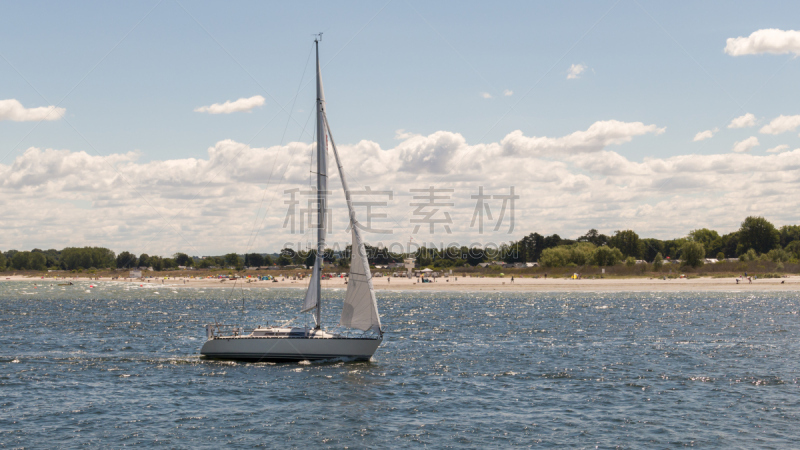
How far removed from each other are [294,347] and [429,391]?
32.3ft

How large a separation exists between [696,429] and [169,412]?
897 inches

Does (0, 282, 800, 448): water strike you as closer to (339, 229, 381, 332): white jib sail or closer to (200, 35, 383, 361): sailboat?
(200, 35, 383, 361): sailboat

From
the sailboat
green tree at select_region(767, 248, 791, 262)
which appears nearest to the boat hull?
the sailboat

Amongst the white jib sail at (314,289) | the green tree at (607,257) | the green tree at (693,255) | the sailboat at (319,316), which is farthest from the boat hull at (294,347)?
the green tree at (607,257)

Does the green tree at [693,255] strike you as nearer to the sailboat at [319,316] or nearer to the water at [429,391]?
the water at [429,391]

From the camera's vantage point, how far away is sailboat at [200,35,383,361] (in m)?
36.5

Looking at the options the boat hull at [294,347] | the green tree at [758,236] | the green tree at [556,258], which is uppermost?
the green tree at [758,236]

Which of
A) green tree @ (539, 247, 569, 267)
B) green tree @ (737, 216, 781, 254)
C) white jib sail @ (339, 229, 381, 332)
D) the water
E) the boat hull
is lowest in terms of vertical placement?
the water

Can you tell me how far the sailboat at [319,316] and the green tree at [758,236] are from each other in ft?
642

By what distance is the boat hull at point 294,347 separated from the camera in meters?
36.7

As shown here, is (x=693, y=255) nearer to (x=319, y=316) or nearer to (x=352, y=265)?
(x=352, y=265)

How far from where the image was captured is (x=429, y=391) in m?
31.5

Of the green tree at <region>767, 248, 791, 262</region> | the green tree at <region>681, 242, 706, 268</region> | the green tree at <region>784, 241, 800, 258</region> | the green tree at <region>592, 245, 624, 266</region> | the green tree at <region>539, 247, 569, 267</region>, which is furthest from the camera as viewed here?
the green tree at <region>539, 247, 569, 267</region>

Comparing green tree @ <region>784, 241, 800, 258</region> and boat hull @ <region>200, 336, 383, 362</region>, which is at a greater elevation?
green tree @ <region>784, 241, 800, 258</region>
